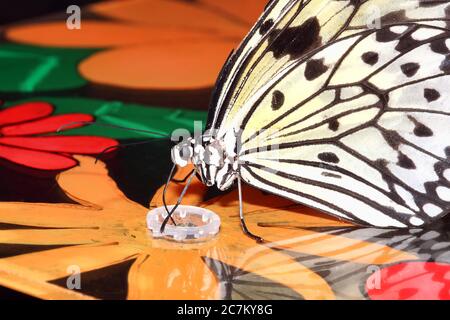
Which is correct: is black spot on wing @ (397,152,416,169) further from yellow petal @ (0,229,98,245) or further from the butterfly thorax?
yellow petal @ (0,229,98,245)

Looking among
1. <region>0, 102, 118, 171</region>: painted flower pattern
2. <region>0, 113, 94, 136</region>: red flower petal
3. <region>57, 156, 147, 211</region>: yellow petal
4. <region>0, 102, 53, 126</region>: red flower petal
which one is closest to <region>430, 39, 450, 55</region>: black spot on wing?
<region>57, 156, 147, 211</region>: yellow petal

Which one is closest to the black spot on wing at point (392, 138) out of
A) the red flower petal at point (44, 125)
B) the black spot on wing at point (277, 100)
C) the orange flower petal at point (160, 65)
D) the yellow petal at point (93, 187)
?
the black spot on wing at point (277, 100)

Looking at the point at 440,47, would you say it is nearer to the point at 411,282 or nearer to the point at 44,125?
the point at 411,282

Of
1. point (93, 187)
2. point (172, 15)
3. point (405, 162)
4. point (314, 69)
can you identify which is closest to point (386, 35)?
point (314, 69)

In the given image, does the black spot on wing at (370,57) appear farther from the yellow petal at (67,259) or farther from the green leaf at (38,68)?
the green leaf at (38,68)

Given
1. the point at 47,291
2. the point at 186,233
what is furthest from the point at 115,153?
the point at 47,291
